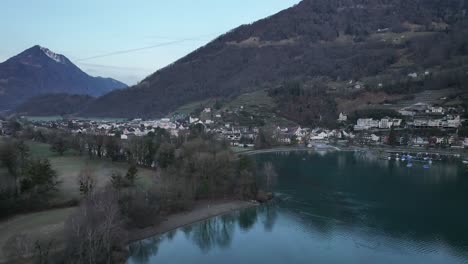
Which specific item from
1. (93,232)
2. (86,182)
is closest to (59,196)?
(86,182)

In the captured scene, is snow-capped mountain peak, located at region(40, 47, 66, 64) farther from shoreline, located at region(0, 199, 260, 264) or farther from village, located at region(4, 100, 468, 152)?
shoreline, located at region(0, 199, 260, 264)

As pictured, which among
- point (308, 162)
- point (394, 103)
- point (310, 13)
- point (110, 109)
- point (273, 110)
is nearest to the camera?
point (308, 162)

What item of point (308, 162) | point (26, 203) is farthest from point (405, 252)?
point (308, 162)

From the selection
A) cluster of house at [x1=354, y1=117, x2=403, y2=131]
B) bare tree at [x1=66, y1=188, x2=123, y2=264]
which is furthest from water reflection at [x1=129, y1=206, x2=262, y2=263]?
cluster of house at [x1=354, y1=117, x2=403, y2=131]

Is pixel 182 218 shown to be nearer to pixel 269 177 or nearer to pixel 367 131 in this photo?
pixel 269 177

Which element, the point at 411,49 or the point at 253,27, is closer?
the point at 411,49

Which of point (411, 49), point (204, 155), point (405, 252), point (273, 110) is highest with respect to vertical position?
point (411, 49)

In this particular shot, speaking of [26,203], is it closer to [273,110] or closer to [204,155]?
[204,155]
